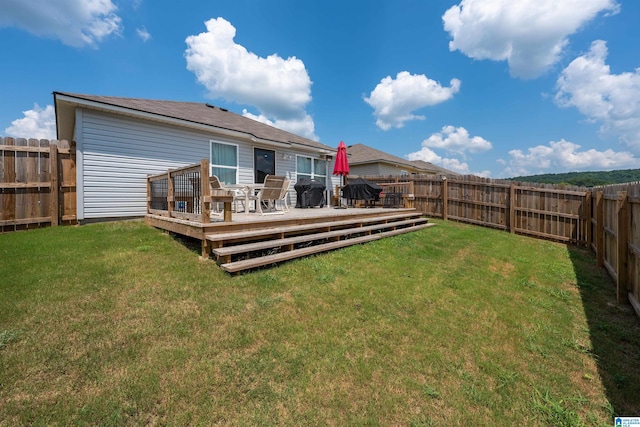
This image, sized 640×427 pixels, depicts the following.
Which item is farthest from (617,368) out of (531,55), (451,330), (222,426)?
(531,55)

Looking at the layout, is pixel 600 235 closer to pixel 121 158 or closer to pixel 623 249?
pixel 623 249

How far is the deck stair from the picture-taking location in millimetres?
4215

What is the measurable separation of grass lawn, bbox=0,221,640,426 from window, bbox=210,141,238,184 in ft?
→ 16.8

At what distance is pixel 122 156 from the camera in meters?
7.65

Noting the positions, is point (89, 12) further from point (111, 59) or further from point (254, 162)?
point (254, 162)

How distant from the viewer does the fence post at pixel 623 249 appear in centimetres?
401

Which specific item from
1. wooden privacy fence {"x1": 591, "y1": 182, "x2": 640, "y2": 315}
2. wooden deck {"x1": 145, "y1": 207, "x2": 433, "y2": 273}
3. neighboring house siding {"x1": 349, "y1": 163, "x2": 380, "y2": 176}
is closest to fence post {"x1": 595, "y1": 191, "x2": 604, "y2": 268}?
wooden privacy fence {"x1": 591, "y1": 182, "x2": 640, "y2": 315}

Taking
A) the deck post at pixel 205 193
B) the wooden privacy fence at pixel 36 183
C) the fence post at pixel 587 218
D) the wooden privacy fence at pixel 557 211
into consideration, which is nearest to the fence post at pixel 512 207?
the wooden privacy fence at pixel 557 211

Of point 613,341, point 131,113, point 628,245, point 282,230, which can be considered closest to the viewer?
point 613,341

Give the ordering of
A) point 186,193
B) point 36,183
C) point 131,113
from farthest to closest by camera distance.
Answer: point 131,113
point 36,183
point 186,193

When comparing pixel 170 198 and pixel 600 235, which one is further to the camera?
pixel 600 235

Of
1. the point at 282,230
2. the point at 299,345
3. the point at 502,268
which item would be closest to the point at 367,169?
the point at 502,268

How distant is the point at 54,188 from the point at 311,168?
886 centimetres

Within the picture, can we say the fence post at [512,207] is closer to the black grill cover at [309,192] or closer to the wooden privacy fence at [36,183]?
the black grill cover at [309,192]
